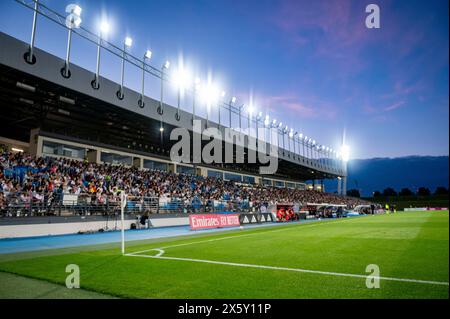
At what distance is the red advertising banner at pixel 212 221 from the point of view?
75.4 feet

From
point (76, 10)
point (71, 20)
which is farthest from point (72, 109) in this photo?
point (76, 10)

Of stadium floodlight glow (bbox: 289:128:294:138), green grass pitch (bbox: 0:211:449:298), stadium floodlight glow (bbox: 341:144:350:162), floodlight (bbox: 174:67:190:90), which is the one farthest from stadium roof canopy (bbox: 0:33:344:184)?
stadium floodlight glow (bbox: 341:144:350:162)

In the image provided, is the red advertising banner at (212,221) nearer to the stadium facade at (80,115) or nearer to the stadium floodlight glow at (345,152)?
the stadium facade at (80,115)

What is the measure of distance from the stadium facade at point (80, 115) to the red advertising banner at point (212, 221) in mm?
12363

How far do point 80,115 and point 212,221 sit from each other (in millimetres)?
17396

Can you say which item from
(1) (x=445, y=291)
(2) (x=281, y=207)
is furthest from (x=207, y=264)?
(2) (x=281, y=207)

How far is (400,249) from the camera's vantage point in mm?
9602

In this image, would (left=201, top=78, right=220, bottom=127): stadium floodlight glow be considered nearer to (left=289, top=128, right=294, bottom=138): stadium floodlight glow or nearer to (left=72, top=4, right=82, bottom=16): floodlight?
(left=72, top=4, right=82, bottom=16): floodlight

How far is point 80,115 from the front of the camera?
99.2 feet

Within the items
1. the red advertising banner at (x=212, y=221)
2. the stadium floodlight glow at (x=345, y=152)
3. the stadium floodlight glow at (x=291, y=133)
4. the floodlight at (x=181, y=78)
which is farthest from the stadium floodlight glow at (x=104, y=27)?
the stadium floodlight glow at (x=345, y=152)

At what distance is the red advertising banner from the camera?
2298 cm

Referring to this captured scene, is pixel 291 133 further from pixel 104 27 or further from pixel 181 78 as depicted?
pixel 104 27

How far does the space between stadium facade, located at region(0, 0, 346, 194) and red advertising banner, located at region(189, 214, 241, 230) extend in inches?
487
